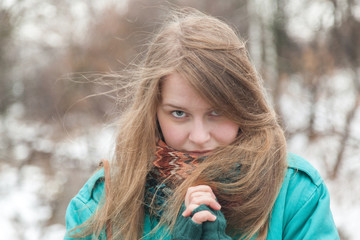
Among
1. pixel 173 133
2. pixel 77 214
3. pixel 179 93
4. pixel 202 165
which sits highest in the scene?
pixel 179 93

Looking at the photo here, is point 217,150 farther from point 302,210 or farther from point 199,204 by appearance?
point 302,210

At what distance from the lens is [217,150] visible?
175 centimetres

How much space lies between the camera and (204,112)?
172 centimetres

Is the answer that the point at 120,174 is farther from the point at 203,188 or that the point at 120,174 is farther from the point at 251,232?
the point at 251,232

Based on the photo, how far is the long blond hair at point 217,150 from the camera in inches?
66.2

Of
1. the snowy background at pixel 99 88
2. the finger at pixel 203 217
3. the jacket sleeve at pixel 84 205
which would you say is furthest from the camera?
the snowy background at pixel 99 88

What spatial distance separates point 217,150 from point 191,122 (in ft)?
0.48

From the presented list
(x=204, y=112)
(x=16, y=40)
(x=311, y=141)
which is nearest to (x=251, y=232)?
(x=204, y=112)

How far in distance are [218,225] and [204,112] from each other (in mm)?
432

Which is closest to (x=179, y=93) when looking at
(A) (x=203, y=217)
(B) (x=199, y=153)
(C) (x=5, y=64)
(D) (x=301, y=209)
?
(B) (x=199, y=153)

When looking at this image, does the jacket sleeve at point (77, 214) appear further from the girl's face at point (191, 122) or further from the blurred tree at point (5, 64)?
the blurred tree at point (5, 64)

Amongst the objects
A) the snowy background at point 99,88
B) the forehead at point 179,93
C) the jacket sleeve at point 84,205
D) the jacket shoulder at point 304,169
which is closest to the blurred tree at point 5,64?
the snowy background at point 99,88

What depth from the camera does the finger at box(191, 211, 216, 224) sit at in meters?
1.50

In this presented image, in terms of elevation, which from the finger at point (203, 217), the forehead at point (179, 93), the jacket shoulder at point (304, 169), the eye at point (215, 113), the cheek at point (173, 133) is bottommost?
the finger at point (203, 217)
